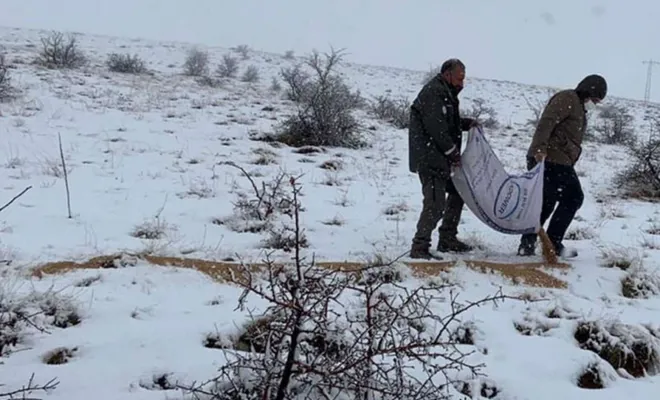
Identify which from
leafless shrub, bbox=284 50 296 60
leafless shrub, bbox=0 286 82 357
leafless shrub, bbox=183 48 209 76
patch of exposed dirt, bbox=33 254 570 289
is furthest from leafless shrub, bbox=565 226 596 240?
leafless shrub, bbox=284 50 296 60

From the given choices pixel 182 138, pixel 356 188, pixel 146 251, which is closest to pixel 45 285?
pixel 146 251

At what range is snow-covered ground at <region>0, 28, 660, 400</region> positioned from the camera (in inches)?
136

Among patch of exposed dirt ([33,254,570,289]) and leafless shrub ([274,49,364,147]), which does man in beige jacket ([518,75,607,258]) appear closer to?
patch of exposed dirt ([33,254,570,289])

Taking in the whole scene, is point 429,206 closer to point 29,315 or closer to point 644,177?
point 29,315

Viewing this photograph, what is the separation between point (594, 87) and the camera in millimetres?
5410

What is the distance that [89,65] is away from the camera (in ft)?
65.9

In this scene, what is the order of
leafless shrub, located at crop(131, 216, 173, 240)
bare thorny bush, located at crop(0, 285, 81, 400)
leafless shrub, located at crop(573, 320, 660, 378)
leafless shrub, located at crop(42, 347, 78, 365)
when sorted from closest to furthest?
leafless shrub, located at crop(42, 347, 78, 365)
bare thorny bush, located at crop(0, 285, 81, 400)
leafless shrub, located at crop(573, 320, 660, 378)
leafless shrub, located at crop(131, 216, 173, 240)

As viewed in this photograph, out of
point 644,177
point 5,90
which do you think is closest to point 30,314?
point 644,177

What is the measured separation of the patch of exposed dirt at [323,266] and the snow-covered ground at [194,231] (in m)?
0.13

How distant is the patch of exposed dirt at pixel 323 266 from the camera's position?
462cm

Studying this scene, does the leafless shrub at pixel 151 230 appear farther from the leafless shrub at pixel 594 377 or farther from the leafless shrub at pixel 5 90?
the leafless shrub at pixel 5 90

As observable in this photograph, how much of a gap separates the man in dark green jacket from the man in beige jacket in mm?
680

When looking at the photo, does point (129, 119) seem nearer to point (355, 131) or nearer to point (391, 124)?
point (355, 131)

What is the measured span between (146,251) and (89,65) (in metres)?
17.1
